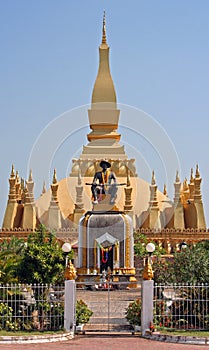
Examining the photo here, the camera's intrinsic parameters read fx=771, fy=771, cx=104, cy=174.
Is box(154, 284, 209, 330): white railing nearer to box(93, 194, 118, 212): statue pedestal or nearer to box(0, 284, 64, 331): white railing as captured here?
box(0, 284, 64, 331): white railing

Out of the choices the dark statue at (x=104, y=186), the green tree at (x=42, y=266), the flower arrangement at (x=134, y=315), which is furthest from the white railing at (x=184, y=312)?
the dark statue at (x=104, y=186)

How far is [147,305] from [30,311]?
267 cm

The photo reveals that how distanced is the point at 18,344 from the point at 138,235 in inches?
967

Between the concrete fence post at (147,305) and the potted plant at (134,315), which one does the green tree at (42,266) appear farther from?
the concrete fence post at (147,305)

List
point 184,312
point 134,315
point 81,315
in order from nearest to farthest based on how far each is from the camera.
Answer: point 184,312 → point 134,315 → point 81,315

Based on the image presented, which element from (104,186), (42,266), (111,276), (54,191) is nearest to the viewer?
(42,266)

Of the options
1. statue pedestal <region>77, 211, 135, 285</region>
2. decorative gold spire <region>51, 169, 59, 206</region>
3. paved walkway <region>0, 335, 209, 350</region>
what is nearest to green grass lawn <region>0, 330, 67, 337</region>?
paved walkway <region>0, 335, 209, 350</region>

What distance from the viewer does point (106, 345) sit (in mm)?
15750

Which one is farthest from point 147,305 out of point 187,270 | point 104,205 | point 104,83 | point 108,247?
point 104,83

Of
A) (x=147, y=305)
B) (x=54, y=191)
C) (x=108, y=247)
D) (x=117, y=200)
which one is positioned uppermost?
(x=54, y=191)

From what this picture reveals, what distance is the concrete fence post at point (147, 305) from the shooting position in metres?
17.2

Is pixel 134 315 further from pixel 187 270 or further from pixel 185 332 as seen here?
pixel 187 270

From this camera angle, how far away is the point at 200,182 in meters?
47.2

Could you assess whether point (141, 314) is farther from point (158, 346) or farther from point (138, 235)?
point (138, 235)
